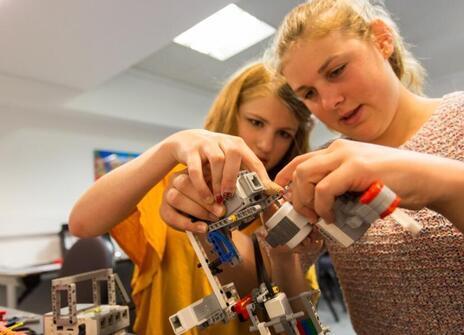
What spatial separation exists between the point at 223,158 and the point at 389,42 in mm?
555

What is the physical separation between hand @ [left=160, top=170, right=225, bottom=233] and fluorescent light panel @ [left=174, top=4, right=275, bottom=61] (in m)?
2.35

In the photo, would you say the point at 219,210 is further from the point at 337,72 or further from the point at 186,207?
the point at 337,72

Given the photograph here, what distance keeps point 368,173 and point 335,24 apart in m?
0.47

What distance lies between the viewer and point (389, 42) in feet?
2.77

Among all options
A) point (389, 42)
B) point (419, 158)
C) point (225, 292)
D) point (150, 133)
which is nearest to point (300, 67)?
point (389, 42)

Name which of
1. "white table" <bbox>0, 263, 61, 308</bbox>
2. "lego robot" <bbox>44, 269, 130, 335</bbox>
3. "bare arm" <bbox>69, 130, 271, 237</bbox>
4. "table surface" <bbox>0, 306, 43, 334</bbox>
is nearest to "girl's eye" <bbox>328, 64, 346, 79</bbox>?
"bare arm" <bbox>69, 130, 271, 237</bbox>

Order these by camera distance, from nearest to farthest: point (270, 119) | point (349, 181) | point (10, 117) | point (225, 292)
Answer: point (349, 181)
point (225, 292)
point (270, 119)
point (10, 117)

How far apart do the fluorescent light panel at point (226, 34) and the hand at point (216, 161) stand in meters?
2.30

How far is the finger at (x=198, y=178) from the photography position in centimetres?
57

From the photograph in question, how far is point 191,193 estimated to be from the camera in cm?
60

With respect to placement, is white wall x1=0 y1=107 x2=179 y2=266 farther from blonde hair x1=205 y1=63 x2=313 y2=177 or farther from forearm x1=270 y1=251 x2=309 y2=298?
forearm x1=270 y1=251 x2=309 y2=298

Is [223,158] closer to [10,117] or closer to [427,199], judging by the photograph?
[427,199]

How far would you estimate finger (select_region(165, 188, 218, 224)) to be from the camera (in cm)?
58

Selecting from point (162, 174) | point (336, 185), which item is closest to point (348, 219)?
point (336, 185)
